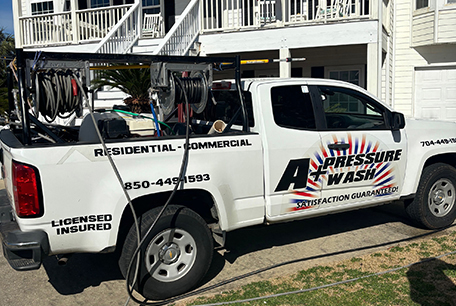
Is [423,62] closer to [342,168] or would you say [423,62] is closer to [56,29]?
[342,168]

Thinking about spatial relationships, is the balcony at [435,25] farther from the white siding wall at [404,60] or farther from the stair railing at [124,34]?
the stair railing at [124,34]

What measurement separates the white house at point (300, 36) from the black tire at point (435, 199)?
6188 mm

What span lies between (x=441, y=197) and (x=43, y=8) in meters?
15.5

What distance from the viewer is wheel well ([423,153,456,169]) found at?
556 centimetres

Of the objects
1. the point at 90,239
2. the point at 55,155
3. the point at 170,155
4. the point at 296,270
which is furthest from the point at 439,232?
the point at 55,155

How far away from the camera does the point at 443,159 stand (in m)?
5.69

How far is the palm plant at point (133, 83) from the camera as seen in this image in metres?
10.8

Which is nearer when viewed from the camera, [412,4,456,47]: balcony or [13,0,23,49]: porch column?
[412,4,456,47]: balcony

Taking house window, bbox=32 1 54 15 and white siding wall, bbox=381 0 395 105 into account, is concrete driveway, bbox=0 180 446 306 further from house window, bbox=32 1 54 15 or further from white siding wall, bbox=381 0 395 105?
house window, bbox=32 1 54 15

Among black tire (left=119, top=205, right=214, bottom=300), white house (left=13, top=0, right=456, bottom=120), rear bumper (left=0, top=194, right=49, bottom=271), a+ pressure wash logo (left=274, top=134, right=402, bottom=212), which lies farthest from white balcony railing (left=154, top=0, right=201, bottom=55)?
rear bumper (left=0, top=194, right=49, bottom=271)

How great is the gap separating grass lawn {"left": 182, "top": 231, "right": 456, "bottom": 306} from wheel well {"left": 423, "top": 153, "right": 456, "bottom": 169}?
120 centimetres

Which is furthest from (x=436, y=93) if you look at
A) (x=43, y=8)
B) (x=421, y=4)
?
(x=43, y=8)

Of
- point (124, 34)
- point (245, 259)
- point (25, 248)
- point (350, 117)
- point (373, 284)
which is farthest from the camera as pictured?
point (124, 34)

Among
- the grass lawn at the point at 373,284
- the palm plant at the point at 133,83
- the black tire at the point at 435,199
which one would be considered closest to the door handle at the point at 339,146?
the grass lawn at the point at 373,284
